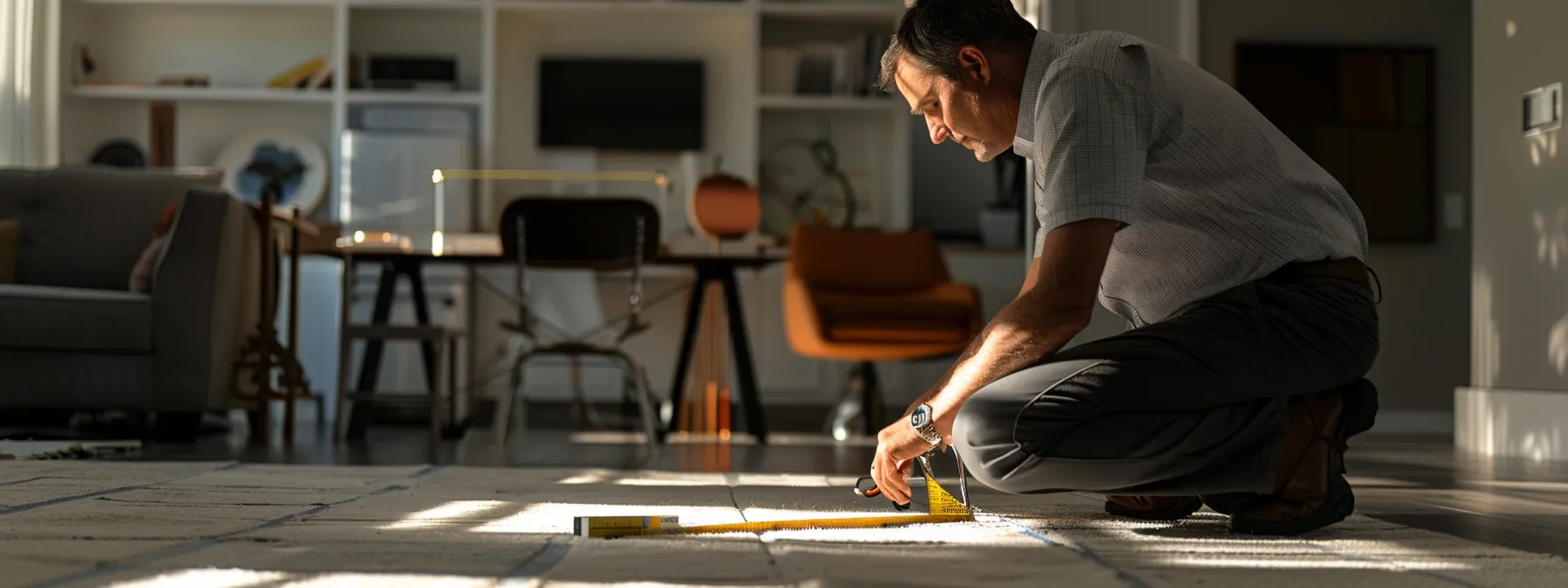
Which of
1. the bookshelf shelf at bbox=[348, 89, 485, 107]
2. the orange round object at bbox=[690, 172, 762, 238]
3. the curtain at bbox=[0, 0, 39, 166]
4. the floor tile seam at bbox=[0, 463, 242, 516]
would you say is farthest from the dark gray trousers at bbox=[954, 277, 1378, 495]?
the curtain at bbox=[0, 0, 39, 166]

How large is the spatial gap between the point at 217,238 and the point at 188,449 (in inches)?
30.2

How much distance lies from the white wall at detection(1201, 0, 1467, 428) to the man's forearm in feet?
14.5

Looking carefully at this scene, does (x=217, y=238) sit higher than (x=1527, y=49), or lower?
lower

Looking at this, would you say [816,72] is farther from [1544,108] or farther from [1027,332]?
[1027,332]

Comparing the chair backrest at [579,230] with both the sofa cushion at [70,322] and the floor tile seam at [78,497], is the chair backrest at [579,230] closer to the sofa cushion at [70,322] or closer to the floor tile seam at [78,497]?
the sofa cushion at [70,322]

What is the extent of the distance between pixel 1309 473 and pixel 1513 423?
9.18 ft

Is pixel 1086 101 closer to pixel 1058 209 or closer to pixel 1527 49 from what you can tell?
pixel 1058 209

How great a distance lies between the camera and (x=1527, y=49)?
4297 mm

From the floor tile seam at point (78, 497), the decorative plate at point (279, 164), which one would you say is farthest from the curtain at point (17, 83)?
the floor tile seam at point (78, 497)

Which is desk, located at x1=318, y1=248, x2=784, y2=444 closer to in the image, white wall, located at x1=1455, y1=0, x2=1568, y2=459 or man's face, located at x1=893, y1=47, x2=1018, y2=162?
white wall, located at x1=1455, y1=0, x2=1568, y2=459

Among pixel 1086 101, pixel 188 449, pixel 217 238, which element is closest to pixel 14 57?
pixel 217 238

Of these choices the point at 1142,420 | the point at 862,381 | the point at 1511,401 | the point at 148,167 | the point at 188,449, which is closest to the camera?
the point at 1142,420

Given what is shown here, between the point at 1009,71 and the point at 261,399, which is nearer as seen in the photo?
the point at 1009,71

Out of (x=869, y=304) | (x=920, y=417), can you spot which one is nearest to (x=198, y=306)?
(x=869, y=304)
